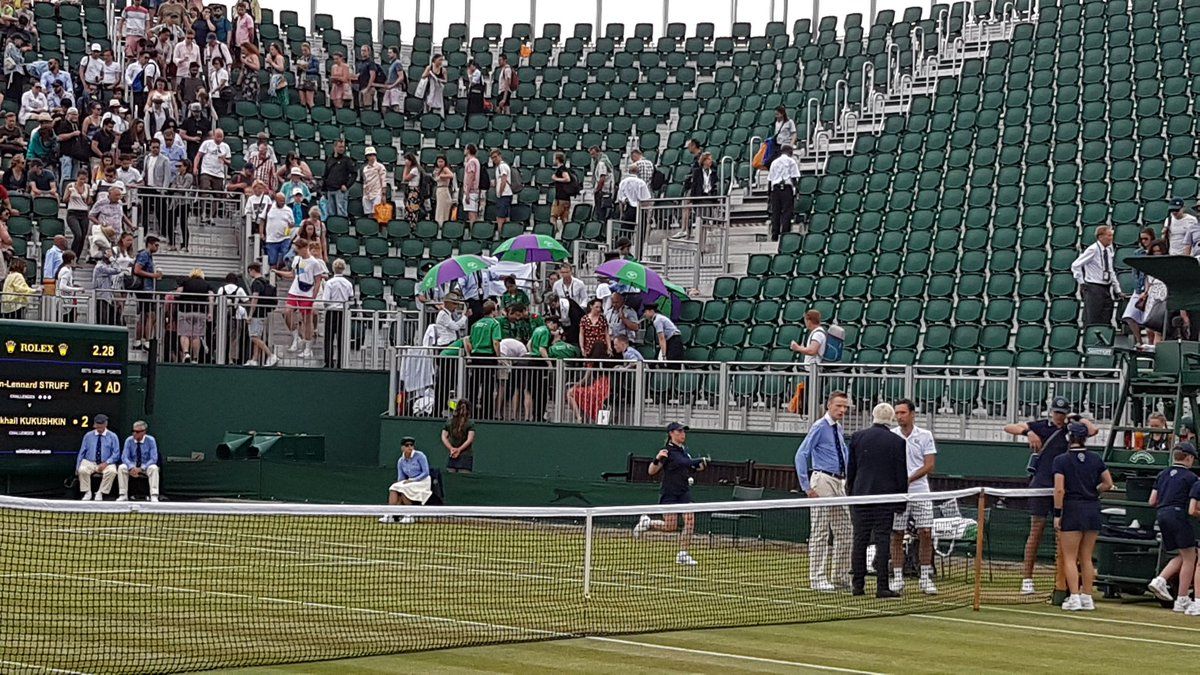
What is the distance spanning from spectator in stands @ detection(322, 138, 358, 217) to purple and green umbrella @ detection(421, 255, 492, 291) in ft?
21.3

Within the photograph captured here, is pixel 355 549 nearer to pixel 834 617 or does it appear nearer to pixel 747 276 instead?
pixel 834 617

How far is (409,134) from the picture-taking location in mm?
40281

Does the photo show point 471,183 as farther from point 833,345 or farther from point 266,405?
point 833,345

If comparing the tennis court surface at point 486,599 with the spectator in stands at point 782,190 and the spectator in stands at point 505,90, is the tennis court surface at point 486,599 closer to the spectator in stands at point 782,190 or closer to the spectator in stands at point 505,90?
the spectator in stands at point 782,190

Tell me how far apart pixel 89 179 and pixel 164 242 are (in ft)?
6.69

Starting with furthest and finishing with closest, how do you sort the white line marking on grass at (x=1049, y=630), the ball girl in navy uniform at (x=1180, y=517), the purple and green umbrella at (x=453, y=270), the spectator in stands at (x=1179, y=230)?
the purple and green umbrella at (x=453, y=270) < the spectator in stands at (x=1179, y=230) < the ball girl in navy uniform at (x=1180, y=517) < the white line marking on grass at (x=1049, y=630)

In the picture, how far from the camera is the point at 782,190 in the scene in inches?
1288

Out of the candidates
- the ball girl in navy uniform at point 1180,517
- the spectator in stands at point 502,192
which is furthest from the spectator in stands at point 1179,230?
the spectator in stands at point 502,192

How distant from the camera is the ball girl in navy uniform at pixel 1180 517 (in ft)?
54.4

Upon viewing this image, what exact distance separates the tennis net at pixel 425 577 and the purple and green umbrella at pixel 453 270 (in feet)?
21.7

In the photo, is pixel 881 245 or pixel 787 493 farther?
pixel 881 245

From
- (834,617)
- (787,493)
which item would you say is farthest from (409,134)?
(834,617)

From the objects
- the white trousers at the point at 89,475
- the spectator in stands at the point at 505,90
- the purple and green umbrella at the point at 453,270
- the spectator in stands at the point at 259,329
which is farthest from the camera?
the spectator in stands at the point at 505,90

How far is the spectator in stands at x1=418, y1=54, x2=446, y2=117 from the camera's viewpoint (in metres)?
41.3
